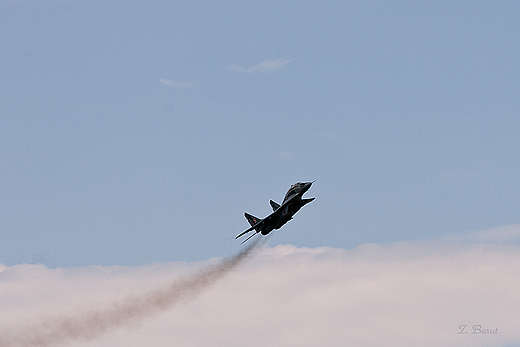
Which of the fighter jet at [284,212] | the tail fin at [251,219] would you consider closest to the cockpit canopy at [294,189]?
the fighter jet at [284,212]

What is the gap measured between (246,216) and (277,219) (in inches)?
354

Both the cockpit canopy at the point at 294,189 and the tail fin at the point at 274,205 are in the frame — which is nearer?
the cockpit canopy at the point at 294,189

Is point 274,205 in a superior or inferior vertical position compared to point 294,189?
inferior

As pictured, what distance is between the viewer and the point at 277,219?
115 meters

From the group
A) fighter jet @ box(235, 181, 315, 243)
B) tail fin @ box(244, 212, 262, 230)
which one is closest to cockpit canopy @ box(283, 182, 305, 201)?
fighter jet @ box(235, 181, 315, 243)

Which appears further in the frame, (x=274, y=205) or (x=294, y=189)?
(x=274, y=205)

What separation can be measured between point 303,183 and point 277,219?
7.69 metres

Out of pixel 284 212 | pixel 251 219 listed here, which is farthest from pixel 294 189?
pixel 251 219

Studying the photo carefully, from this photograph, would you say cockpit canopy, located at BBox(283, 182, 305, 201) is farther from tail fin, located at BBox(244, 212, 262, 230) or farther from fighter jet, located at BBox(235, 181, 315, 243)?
tail fin, located at BBox(244, 212, 262, 230)

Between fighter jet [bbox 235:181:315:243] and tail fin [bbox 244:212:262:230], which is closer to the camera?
fighter jet [bbox 235:181:315:243]

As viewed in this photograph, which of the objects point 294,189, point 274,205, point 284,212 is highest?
point 294,189

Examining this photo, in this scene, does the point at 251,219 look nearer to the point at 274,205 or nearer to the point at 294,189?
the point at 274,205

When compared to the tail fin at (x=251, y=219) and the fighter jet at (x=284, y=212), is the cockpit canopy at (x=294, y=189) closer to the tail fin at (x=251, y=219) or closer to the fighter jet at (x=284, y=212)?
the fighter jet at (x=284, y=212)

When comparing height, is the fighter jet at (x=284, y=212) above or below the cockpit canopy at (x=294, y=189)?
below
